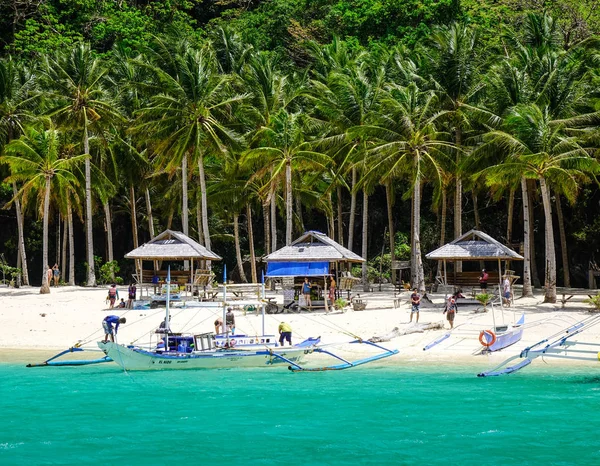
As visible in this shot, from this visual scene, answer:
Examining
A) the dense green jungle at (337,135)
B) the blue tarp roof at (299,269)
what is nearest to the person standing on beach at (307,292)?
the blue tarp roof at (299,269)

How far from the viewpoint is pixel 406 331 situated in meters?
32.6

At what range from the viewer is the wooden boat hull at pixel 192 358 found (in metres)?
27.6

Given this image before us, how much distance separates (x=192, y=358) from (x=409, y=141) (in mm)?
19416

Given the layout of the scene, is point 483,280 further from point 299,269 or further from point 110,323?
point 110,323

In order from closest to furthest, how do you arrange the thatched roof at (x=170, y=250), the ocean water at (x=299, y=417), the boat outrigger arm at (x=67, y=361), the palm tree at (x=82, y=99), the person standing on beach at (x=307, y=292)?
the ocean water at (x=299, y=417) → the boat outrigger arm at (x=67, y=361) → the person standing on beach at (x=307, y=292) → the thatched roof at (x=170, y=250) → the palm tree at (x=82, y=99)

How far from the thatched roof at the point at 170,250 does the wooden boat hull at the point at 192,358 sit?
1255 centimetres

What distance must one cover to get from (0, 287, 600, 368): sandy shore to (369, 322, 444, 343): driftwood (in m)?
0.11

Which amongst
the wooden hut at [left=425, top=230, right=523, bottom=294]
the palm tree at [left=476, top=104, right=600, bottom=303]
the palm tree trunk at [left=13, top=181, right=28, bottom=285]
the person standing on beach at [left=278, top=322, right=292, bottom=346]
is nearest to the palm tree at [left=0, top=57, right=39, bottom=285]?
the palm tree trunk at [left=13, top=181, right=28, bottom=285]

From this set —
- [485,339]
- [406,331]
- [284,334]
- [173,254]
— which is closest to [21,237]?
[173,254]

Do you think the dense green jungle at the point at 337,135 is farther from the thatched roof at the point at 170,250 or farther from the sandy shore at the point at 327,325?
the thatched roof at the point at 170,250

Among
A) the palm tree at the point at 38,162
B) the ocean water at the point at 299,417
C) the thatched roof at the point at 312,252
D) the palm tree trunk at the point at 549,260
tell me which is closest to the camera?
the ocean water at the point at 299,417

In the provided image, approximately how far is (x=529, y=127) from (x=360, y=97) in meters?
12.2

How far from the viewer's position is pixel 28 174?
1849 inches

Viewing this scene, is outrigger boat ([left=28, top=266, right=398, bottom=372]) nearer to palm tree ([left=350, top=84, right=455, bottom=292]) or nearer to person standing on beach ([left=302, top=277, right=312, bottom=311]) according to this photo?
person standing on beach ([left=302, top=277, right=312, bottom=311])
